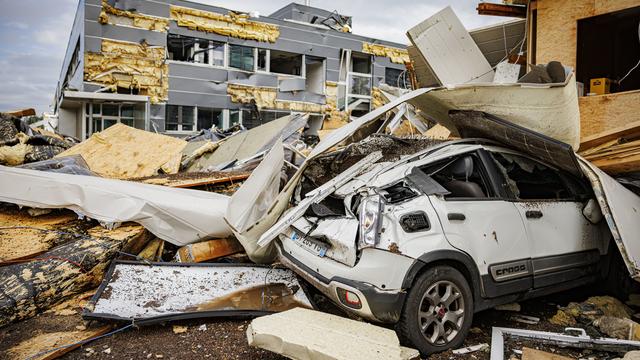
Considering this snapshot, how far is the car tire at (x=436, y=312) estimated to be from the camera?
341 cm

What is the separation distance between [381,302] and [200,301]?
1897 millimetres

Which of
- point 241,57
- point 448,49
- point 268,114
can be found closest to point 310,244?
point 448,49

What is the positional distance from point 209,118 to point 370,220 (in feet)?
61.3

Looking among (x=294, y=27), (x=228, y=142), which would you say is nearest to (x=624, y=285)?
(x=228, y=142)

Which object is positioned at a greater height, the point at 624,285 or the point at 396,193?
the point at 396,193

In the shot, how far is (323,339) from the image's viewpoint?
3.21 m

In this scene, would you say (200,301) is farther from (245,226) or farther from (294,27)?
(294,27)

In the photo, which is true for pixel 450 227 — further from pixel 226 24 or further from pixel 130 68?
pixel 226 24

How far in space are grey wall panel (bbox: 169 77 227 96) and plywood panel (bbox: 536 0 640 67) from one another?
50.7 ft

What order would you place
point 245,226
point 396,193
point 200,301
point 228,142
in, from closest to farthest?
point 396,193 → point 200,301 → point 245,226 → point 228,142

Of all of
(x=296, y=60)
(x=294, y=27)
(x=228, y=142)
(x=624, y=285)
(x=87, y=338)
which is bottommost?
(x=87, y=338)

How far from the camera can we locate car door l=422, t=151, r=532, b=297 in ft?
12.1

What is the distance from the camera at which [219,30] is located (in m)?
→ 20.7

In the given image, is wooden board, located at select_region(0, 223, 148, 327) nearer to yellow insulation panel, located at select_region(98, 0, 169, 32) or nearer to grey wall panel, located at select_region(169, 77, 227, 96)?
grey wall panel, located at select_region(169, 77, 227, 96)
